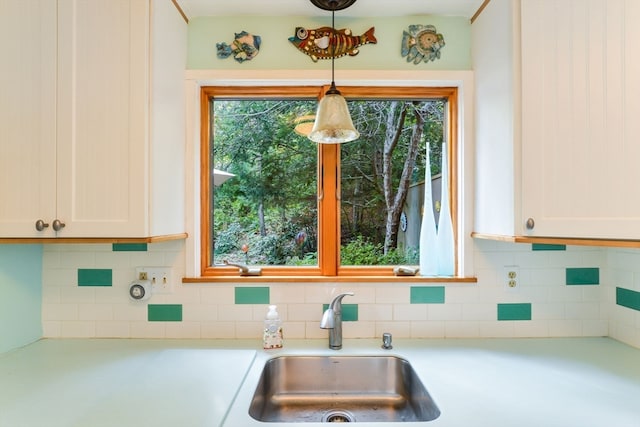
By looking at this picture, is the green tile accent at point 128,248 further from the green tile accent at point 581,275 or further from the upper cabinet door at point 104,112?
the green tile accent at point 581,275

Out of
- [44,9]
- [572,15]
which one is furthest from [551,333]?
[44,9]

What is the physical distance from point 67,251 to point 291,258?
1.02m

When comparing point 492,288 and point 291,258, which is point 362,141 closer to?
point 291,258

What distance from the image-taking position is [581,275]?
154 cm

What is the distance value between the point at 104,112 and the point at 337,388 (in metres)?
1.37

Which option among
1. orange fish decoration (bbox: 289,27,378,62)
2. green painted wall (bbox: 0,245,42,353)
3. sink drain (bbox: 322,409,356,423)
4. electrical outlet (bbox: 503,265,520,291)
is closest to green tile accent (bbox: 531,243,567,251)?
electrical outlet (bbox: 503,265,520,291)

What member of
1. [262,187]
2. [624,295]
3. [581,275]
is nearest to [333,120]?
[262,187]

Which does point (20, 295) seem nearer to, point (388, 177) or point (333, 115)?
point (333, 115)

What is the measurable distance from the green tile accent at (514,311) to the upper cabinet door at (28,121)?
1.86 metres

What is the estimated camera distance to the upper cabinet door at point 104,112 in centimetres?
120

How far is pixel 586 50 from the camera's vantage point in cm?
111

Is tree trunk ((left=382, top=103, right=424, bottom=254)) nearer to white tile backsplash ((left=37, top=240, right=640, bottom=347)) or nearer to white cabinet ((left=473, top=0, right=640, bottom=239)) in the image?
white tile backsplash ((left=37, top=240, right=640, bottom=347))

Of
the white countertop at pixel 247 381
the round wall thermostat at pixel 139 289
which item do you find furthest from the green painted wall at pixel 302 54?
the white countertop at pixel 247 381

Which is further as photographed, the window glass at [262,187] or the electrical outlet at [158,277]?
the window glass at [262,187]
